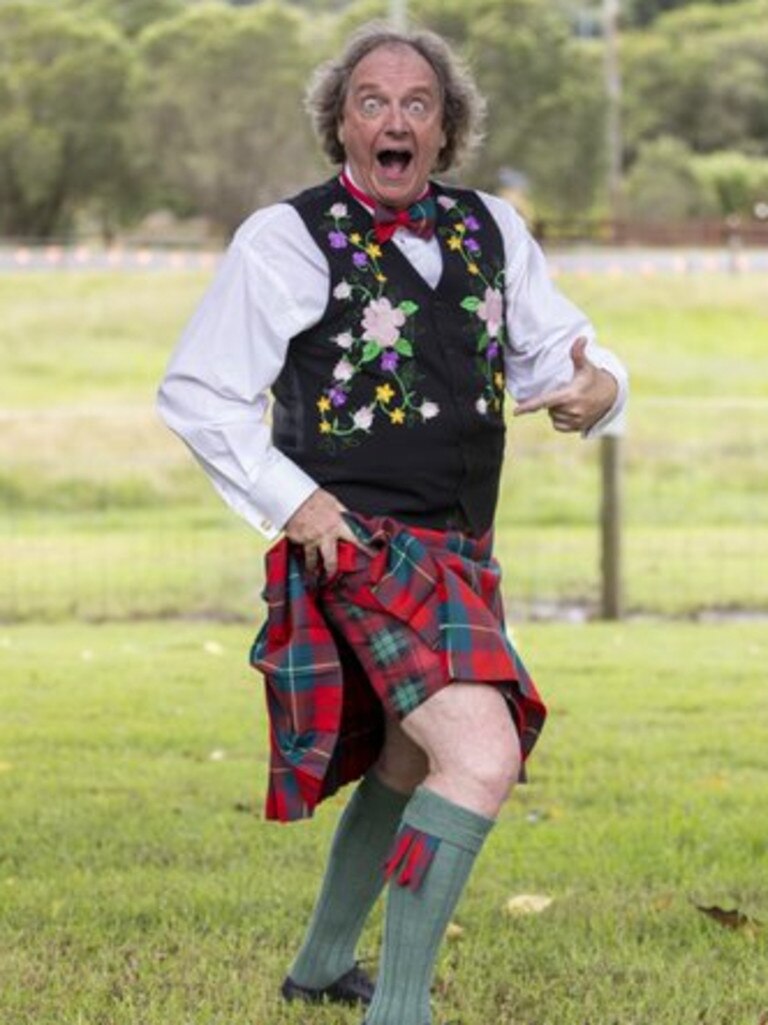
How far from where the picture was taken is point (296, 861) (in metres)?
6.17

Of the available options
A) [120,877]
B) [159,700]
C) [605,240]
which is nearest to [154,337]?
[605,240]

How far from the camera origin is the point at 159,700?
29.9 ft

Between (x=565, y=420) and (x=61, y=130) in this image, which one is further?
(x=61, y=130)

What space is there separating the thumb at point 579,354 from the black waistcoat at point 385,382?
0.54 ft

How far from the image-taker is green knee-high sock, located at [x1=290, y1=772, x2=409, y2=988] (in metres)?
4.69

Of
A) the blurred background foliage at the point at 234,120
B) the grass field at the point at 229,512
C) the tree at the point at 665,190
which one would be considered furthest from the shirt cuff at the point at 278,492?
the tree at the point at 665,190

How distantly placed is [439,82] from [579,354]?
22.0 inches

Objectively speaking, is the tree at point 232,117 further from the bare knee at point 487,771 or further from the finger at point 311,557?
the bare knee at point 487,771

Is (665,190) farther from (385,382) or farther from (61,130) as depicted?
(385,382)

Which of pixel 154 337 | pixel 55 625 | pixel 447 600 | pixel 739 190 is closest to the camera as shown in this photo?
pixel 447 600

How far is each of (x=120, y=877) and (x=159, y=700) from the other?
321 centimetres

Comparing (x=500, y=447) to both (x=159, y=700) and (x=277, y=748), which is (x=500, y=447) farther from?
(x=159, y=700)

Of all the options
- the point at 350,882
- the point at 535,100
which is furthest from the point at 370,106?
the point at 535,100

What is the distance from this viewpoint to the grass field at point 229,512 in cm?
1342
